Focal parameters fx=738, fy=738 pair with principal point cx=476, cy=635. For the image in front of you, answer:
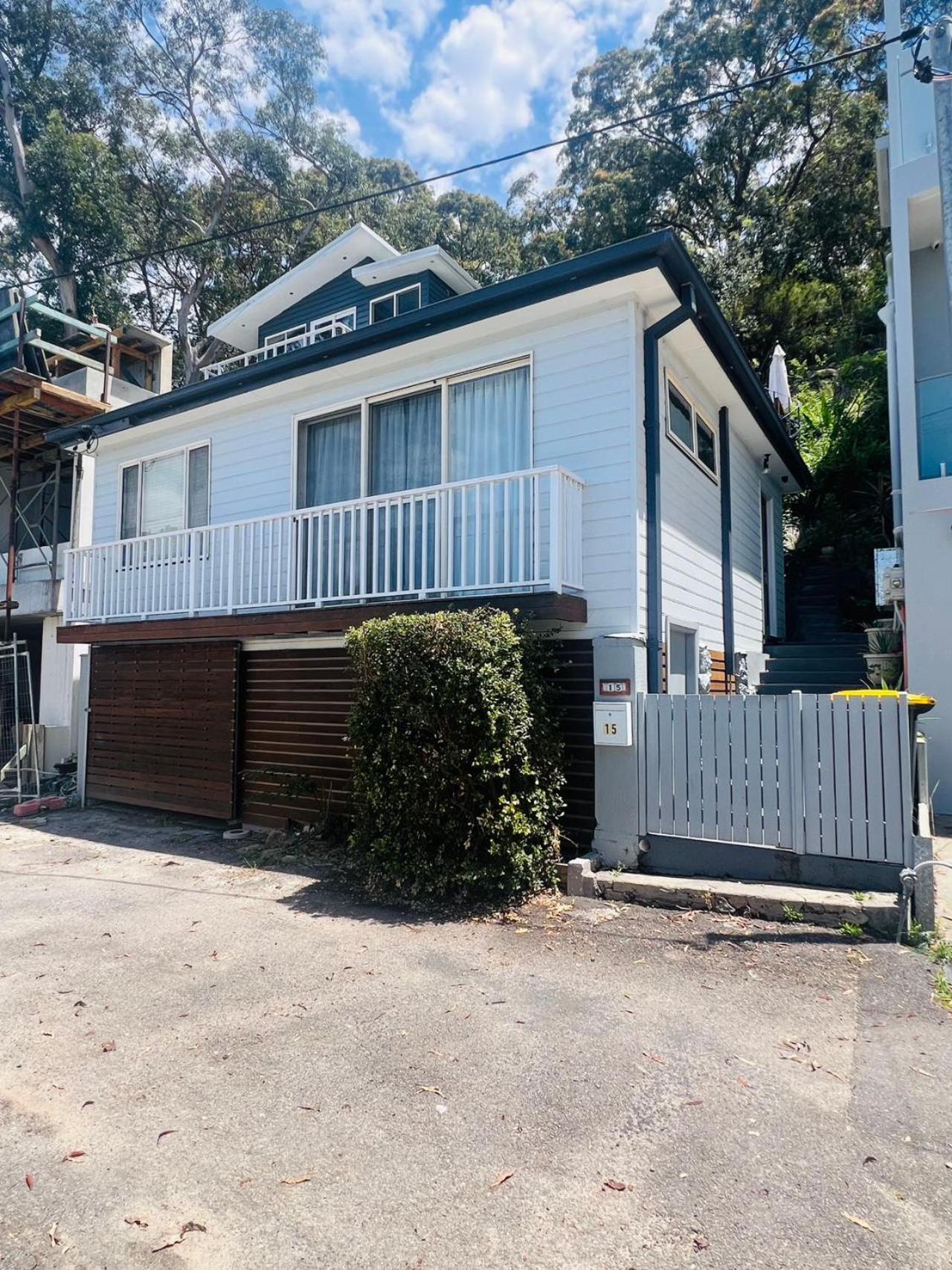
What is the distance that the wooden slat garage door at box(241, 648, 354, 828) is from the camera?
7.92 meters

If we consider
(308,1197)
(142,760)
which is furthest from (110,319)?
(308,1197)

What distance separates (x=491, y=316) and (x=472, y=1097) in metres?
6.33

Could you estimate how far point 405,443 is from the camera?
8070 mm

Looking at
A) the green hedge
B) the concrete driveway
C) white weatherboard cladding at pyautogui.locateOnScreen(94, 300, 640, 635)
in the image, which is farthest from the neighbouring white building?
the green hedge

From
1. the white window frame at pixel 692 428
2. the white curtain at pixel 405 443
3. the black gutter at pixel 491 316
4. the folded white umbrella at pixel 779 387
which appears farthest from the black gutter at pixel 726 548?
the folded white umbrella at pixel 779 387

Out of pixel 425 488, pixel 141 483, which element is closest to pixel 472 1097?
pixel 425 488

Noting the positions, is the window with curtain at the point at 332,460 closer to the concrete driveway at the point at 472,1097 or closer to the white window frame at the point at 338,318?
the white window frame at the point at 338,318

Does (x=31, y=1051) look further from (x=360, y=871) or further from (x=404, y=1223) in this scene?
(x=360, y=871)

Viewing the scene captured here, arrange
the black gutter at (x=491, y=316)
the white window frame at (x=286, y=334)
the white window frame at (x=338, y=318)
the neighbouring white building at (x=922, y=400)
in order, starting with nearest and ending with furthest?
the black gutter at (x=491, y=316)
the neighbouring white building at (x=922, y=400)
the white window frame at (x=338, y=318)
the white window frame at (x=286, y=334)

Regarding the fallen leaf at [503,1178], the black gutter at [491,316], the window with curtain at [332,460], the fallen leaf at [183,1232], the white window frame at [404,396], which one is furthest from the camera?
the window with curtain at [332,460]

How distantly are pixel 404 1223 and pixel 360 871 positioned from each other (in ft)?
13.2

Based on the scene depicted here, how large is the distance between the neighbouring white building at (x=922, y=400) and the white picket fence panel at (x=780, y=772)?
375 cm

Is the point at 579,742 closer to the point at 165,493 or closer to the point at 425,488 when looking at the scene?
the point at 425,488

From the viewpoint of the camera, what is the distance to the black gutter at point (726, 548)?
9312mm
